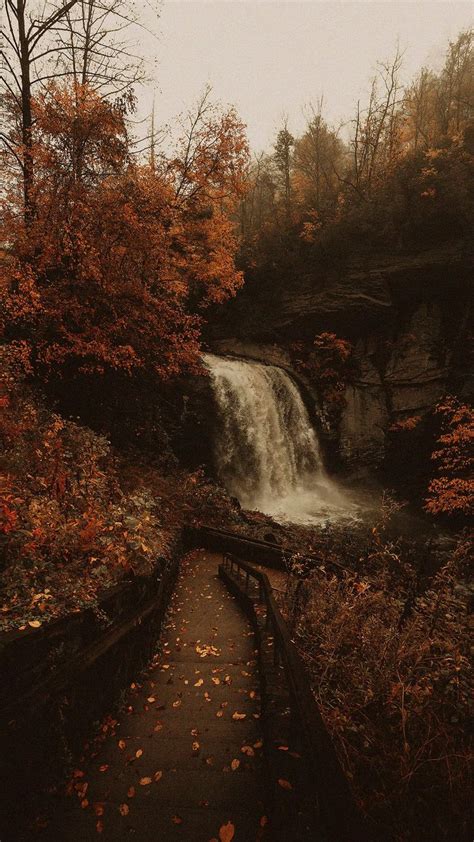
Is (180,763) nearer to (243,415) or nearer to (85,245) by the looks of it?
(85,245)

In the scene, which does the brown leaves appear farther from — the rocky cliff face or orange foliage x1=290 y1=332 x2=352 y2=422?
orange foliage x1=290 y1=332 x2=352 y2=422

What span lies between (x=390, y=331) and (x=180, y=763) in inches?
905

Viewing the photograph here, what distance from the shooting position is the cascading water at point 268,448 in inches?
718

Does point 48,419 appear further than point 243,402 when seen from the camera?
No

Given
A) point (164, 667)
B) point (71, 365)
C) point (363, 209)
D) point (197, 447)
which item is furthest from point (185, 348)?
point (363, 209)

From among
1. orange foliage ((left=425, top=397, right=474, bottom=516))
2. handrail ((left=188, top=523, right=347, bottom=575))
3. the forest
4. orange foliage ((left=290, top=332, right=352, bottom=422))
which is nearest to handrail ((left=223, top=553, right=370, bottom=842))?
the forest

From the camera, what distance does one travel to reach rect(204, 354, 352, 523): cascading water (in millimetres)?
18234

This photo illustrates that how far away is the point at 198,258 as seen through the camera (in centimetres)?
1570

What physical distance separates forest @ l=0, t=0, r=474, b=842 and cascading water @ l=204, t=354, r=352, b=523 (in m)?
0.13

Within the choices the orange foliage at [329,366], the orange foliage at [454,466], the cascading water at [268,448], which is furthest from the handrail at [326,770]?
the orange foliage at [329,366]

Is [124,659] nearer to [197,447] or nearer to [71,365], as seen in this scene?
[71,365]

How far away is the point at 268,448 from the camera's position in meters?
19.4

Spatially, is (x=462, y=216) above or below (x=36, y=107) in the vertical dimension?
above

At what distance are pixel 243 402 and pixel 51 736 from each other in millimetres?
16082
